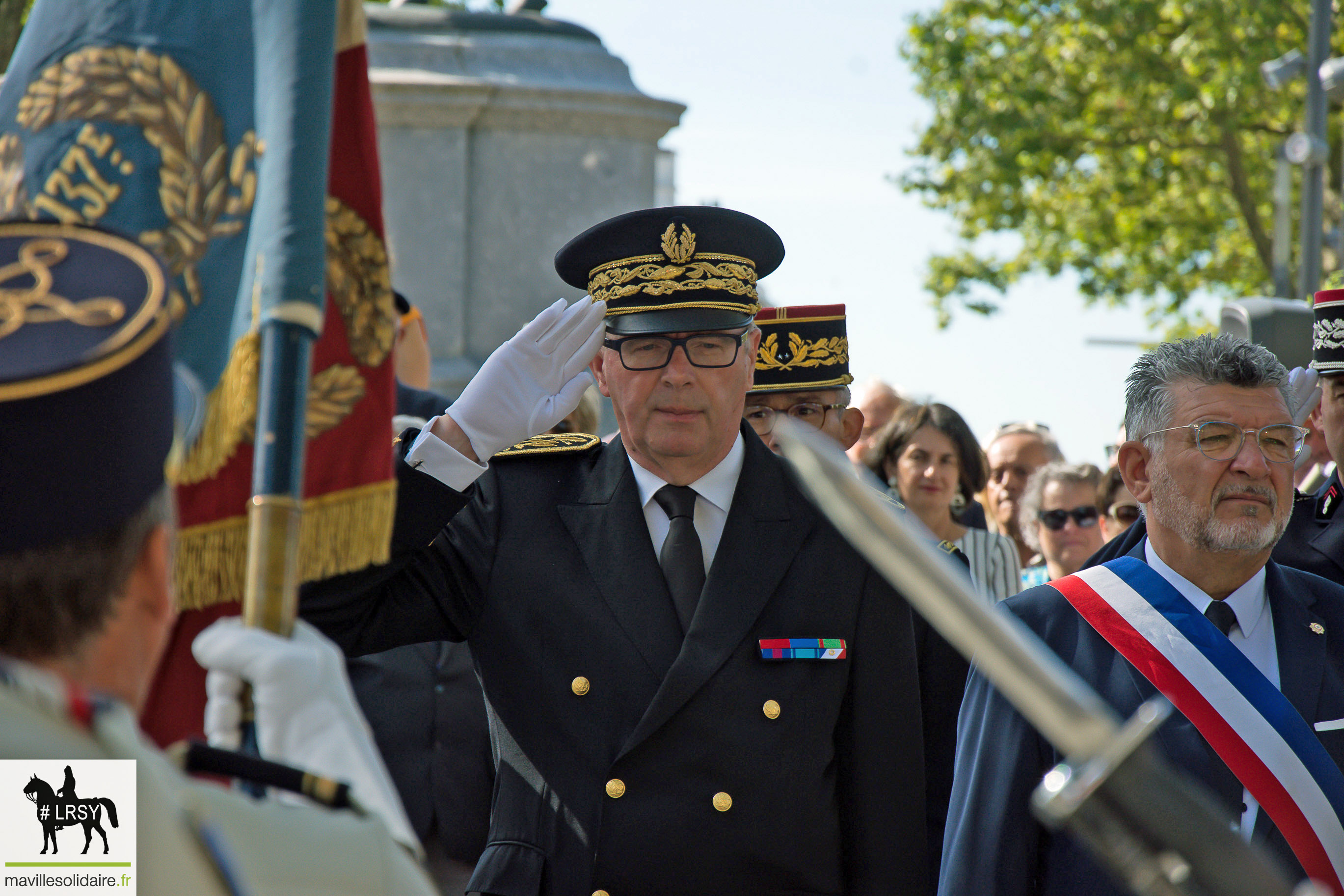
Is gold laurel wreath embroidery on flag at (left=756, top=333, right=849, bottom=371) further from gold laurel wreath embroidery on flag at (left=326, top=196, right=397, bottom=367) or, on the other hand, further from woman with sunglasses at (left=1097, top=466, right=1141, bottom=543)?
gold laurel wreath embroidery on flag at (left=326, top=196, right=397, bottom=367)

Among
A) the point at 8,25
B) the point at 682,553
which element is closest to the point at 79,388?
the point at 682,553

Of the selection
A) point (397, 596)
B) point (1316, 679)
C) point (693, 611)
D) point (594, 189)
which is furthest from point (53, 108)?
point (594, 189)

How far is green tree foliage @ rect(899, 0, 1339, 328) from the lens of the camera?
732 inches

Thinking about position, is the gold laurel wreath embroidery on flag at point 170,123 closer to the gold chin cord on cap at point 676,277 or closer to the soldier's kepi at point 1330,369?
the gold chin cord on cap at point 676,277

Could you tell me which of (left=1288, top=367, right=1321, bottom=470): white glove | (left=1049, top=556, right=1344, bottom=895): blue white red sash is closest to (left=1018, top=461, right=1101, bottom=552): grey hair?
(left=1288, top=367, right=1321, bottom=470): white glove

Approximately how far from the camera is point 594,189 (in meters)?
7.97

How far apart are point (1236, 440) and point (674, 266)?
4.38ft

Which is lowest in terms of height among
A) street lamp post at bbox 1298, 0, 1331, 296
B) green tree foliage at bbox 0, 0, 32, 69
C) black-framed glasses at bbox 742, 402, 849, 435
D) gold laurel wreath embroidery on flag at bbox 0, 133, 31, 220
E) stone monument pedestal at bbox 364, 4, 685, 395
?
black-framed glasses at bbox 742, 402, 849, 435

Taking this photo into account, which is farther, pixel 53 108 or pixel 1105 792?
pixel 53 108

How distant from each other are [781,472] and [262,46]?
155cm

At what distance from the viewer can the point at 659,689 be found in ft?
10.7

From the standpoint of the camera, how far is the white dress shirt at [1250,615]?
138 inches

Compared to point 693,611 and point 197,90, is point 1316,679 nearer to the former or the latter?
point 693,611
